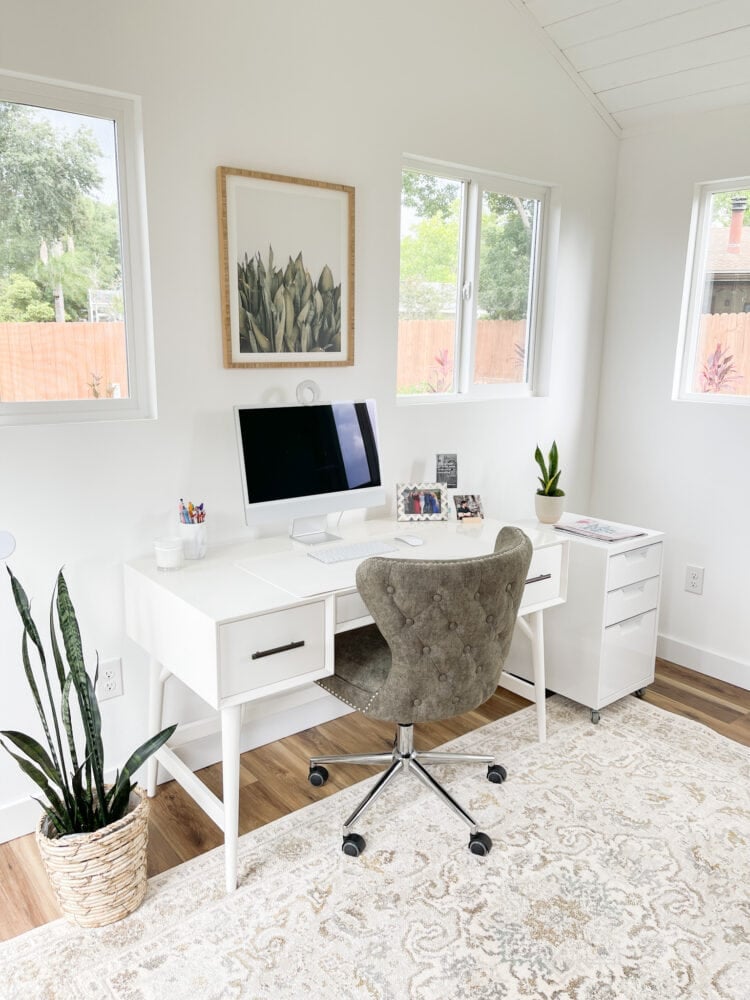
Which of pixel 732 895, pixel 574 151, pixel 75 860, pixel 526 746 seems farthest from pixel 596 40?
pixel 75 860

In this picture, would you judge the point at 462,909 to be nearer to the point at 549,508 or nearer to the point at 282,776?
the point at 282,776

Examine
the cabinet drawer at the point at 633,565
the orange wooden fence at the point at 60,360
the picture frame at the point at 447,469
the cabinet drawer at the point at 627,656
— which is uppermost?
the orange wooden fence at the point at 60,360

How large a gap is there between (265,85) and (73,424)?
1155mm

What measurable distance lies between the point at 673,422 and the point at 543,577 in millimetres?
1186

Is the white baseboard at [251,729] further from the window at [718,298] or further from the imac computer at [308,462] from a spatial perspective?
the window at [718,298]

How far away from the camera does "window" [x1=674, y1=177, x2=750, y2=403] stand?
3.04m

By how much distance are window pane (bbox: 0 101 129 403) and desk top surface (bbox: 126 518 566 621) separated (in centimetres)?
58

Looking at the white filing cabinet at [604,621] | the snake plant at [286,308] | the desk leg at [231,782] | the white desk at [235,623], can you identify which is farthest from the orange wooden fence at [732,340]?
the desk leg at [231,782]

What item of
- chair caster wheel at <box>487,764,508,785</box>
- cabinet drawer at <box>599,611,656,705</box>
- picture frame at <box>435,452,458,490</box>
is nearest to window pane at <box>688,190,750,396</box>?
cabinet drawer at <box>599,611,656,705</box>

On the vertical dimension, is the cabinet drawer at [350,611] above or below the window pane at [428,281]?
below

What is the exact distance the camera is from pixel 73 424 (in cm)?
207

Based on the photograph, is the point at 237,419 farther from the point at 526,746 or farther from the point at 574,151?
the point at 574,151

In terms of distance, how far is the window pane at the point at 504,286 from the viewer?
3.04 metres

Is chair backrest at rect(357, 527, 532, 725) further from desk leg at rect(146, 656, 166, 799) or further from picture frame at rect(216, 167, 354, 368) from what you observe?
picture frame at rect(216, 167, 354, 368)
